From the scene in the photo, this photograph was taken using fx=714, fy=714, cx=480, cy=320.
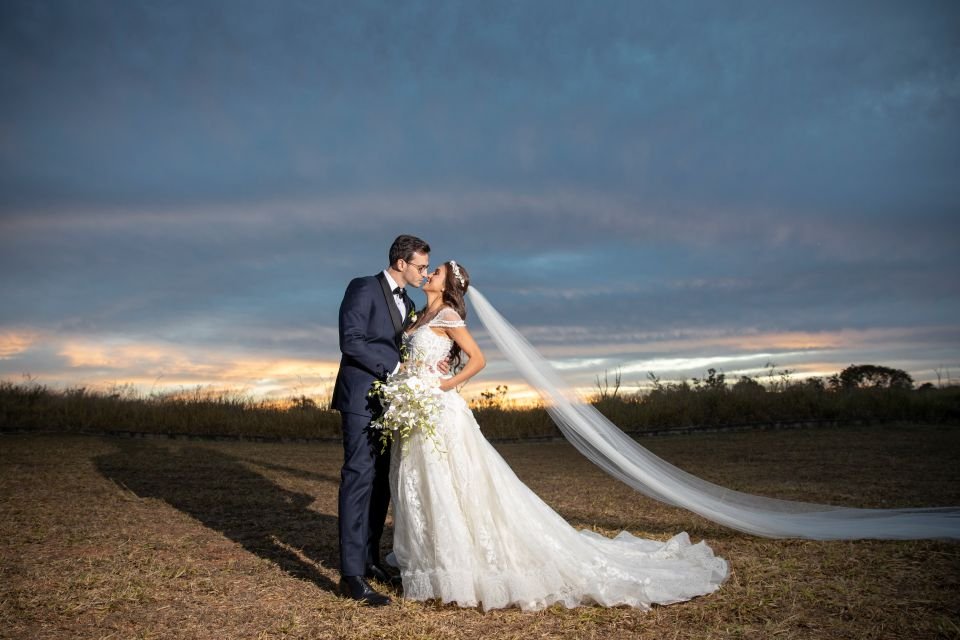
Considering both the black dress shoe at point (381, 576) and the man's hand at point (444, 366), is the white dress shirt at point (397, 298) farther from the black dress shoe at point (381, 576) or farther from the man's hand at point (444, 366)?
the black dress shoe at point (381, 576)

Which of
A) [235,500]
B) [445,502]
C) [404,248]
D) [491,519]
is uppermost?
[404,248]

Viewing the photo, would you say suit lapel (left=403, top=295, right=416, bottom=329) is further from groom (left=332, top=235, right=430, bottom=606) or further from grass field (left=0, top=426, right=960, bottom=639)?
grass field (left=0, top=426, right=960, bottom=639)

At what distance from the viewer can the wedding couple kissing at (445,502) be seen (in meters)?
4.50

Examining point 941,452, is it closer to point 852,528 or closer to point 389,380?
point 852,528

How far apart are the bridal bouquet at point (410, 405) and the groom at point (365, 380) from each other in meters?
0.22

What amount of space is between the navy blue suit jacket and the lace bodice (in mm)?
222

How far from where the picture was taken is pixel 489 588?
441cm

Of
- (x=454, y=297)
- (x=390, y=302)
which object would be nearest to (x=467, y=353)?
(x=454, y=297)

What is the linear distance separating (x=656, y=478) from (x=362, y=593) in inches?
91.6

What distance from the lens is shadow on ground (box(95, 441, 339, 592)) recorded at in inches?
245

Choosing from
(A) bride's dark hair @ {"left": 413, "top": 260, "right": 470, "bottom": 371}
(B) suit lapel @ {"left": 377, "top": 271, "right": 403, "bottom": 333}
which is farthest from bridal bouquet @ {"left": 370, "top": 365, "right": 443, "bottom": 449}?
(B) suit lapel @ {"left": 377, "top": 271, "right": 403, "bottom": 333}

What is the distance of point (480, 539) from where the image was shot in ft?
14.9

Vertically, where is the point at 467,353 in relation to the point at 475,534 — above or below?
above

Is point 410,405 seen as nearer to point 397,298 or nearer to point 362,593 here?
point 397,298
